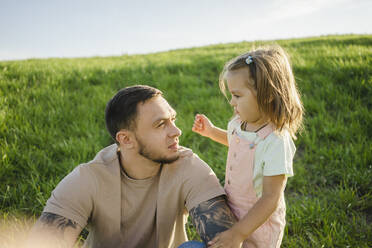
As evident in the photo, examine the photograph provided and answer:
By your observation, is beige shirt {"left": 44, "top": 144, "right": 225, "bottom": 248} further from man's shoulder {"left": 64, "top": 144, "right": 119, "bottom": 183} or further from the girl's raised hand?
the girl's raised hand

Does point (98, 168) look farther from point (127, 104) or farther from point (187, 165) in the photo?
point (187, 165)

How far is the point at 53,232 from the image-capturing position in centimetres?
183

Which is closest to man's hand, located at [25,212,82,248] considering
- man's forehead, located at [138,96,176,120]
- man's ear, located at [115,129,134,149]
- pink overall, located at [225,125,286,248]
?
man's ear, located at [115,129,134,149]

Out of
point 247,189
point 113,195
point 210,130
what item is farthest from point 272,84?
point 113,195

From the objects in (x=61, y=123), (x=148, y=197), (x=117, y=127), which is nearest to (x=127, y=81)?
(x=61, y=123)

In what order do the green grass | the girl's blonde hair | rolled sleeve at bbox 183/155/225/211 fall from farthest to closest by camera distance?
the green grass < rolled sleeve at bbox 183/155/225/211 < the girl's blonde hair

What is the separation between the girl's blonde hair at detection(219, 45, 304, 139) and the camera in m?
1.78

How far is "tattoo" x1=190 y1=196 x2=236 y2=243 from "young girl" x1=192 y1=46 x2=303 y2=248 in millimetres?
81

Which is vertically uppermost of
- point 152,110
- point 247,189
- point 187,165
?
point 152,110

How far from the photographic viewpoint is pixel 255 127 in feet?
6.31

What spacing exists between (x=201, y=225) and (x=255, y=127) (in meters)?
0.83

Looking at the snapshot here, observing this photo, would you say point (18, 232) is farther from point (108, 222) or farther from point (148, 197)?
point (148, 197)

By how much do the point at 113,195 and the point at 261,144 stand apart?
1201 mm

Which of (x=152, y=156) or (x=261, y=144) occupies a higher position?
(x=261, y=144)
